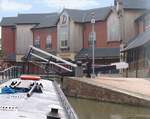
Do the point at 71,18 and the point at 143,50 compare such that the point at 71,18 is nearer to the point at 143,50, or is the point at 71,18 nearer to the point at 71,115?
the point at 143,50

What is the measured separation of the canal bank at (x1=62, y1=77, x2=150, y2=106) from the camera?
27186 millimetres

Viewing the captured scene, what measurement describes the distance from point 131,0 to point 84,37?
41.4 feet

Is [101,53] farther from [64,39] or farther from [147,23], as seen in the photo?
[147,23]

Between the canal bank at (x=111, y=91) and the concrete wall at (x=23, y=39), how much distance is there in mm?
41187

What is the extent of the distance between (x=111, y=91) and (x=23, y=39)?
50.1 metres

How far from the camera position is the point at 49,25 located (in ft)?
241

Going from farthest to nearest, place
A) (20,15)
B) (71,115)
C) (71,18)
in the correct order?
(20,15), (71,18), (71,115)

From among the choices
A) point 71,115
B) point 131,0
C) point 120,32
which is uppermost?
point 131,0

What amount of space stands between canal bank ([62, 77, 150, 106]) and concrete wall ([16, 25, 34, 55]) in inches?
1622

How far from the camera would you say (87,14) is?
70.1 metres

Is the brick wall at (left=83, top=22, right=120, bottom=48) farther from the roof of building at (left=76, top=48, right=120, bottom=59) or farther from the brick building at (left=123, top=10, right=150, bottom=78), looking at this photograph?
the brick building at (left=123, top=10, right=150, bottom=78)

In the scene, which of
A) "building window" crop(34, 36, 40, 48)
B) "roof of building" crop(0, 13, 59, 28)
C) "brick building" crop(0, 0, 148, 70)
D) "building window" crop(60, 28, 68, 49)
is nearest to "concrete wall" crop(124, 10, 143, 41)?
"brick building" crop(0, 0, 148, 70)

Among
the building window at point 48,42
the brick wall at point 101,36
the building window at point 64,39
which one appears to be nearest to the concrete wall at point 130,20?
the brick wall at point 101,36

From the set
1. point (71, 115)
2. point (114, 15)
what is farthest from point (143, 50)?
point (71, 115)
